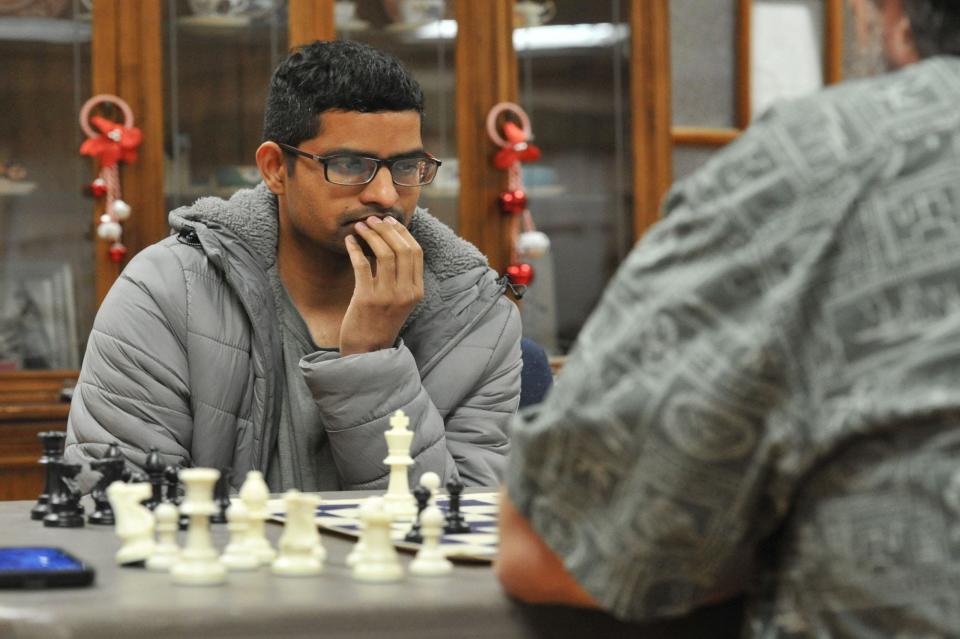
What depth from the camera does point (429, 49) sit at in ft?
11.8

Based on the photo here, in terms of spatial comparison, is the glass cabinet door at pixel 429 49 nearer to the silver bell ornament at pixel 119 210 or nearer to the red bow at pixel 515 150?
the red bow at pixel 515 150

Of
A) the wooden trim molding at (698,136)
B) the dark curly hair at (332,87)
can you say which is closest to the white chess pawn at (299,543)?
→ the dark curly hair at (332,87)

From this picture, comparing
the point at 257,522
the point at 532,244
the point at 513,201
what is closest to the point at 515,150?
the point at 513,201

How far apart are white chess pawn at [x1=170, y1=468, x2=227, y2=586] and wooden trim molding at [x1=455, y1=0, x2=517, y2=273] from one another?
8.52ft

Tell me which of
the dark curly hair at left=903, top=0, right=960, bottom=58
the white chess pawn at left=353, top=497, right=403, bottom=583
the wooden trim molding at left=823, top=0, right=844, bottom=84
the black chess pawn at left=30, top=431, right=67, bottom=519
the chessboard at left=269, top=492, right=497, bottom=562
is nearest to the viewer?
the dark curly hair at left=903, top=0, right=960, bottom=58

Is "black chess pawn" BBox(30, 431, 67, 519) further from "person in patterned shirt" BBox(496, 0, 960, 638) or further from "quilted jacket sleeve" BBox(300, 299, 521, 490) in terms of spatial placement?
"person in patterned shirt" BBox(496, 0, 960, 638)

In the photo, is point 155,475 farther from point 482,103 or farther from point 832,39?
point 832,39

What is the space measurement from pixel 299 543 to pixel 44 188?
2.49m

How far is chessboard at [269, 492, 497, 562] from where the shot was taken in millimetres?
1137

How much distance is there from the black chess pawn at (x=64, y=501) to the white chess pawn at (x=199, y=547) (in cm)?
34

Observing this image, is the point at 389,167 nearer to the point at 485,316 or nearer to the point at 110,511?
the point at 485,316

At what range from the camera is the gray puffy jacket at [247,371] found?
187 cm

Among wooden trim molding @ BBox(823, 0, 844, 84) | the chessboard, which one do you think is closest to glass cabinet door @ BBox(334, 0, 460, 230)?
wooden trim molding @ BBox(823, 0, 844, 84)

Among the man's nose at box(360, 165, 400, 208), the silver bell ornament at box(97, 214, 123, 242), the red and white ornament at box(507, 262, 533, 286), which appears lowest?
the red and white ornament at box(507, 262, 533, 286)
